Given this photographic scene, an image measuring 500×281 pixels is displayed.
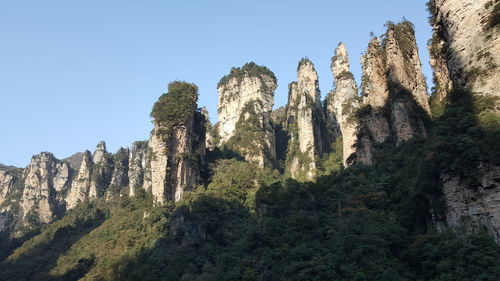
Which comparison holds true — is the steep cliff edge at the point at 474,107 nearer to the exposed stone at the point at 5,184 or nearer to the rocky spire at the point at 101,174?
the rocky spire at the point at 101,174

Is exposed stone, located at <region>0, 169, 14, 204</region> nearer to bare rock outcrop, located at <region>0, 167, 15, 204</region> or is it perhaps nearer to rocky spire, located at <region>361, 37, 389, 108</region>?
bare rock outcrop, located at <region>0, 167, 15, 204</region>

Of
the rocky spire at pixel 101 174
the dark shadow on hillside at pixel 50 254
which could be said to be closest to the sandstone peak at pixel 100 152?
the rocky spire at pixel 101 174

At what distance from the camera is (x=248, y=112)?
75688 mm

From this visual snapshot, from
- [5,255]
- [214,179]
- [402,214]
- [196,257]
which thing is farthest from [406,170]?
[5,255]

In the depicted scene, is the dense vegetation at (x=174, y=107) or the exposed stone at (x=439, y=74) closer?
the exposed stone at (x=439, y=74)

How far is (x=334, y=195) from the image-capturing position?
41031 millimetres

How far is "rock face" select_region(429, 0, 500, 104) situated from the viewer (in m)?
24.4

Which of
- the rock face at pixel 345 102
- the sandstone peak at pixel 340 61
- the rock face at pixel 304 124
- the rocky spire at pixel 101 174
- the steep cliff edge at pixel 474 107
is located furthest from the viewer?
the rocky spire at pixel 101 174

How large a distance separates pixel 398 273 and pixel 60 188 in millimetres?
97793

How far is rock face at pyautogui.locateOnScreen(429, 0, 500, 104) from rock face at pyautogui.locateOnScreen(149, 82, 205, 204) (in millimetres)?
35602

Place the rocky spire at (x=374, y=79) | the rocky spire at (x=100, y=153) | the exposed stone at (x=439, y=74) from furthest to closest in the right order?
the rocky spire at (x=100, y=153), the rocky spire at (x=374, y=79), the exposed stone at (x=439, y=74)

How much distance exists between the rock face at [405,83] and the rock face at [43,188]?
261 feet

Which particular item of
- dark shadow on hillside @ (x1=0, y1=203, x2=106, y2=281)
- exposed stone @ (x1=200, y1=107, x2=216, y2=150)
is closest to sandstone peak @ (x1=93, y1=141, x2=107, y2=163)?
dark shadow on hillside @ (x1=0, y1=203, x2=106, y2=281)

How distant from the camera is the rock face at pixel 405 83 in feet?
136
